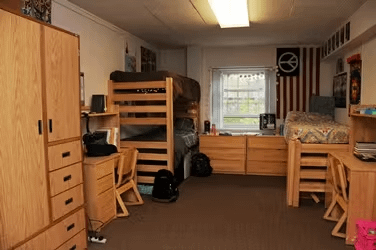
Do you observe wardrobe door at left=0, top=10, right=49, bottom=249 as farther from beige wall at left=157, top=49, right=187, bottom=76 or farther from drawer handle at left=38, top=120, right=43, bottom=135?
beige wall at left=157, top=49, right=187, bottom=76

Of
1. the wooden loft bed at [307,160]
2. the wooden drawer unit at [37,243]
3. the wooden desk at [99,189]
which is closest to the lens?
the wooden drawer unit at [37,243]

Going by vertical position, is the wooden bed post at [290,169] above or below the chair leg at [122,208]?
above

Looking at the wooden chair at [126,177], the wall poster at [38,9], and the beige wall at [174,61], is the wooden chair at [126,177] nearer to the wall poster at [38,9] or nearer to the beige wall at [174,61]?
the wall poster at [38,9]

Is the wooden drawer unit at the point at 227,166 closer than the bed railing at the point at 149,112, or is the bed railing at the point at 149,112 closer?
the bed railing at the point at 149,112

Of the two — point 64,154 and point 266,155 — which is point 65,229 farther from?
point 266,155

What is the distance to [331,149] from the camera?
3756mm

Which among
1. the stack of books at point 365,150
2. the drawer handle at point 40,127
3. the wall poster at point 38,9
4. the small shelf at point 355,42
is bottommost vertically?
the stack of books at point 365,150

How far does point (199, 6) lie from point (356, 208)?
8.37 feet

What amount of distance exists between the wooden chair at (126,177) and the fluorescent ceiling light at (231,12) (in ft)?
6.36

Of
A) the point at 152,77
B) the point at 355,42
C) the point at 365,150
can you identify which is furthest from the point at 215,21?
the point at 365,150

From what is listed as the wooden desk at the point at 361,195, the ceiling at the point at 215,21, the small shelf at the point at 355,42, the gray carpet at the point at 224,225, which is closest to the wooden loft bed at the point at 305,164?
the gray carpet at the point at 224,225

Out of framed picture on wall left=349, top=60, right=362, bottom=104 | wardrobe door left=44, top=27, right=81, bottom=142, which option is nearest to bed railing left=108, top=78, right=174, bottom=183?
wardrobe door left=44, top=27, right=81, bottom=142

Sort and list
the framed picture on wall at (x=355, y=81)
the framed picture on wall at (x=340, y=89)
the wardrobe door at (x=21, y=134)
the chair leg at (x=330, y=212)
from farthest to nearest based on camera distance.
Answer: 1. the framed picture on wall at (x=340, y=89)
2. the framed picture on wall at (x=355, y=81)
3. the chair leg at (x=330, y=212)
4. the wardrobe door at (x=21, y=134)

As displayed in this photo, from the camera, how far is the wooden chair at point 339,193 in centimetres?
281
